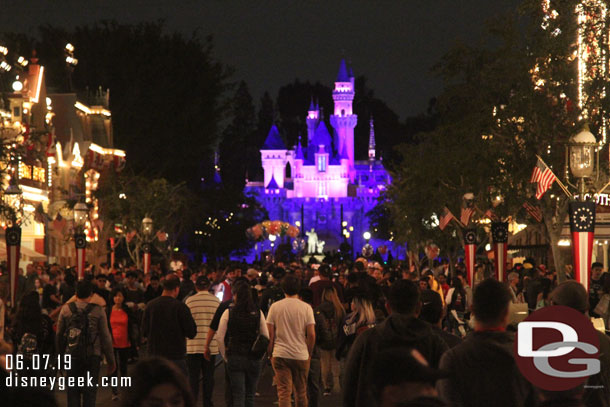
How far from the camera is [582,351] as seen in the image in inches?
235

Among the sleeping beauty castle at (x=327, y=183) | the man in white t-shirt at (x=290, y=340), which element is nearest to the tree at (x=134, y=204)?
the man in white t-shirt at (x=290, y=340)

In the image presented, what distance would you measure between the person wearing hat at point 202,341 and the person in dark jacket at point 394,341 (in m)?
6.34

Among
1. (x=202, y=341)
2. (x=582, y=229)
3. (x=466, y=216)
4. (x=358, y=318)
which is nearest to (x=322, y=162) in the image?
(x=466, y=216)

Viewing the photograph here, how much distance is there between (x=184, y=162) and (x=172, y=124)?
7.57 feet

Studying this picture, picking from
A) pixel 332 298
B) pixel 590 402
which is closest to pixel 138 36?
pixel 332 298

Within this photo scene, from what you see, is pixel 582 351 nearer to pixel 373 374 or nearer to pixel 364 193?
pixel 373 374

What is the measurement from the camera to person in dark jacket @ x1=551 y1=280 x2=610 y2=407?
655 cm

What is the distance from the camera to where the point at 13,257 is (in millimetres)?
22250

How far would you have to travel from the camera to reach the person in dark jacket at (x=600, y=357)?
258 inches

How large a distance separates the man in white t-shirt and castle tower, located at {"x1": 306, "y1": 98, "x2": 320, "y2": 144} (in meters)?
145

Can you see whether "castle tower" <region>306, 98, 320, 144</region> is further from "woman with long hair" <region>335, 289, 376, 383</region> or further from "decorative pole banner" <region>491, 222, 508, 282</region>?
"woman with long hair" <region>335, 289, 376, 383</region>

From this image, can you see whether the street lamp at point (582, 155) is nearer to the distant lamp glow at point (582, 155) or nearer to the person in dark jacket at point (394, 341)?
the distant lamp glow at point (582, 155)

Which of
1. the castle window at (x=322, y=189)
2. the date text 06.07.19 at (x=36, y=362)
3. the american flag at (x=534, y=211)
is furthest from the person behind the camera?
the castle window at (x=322, y=189)

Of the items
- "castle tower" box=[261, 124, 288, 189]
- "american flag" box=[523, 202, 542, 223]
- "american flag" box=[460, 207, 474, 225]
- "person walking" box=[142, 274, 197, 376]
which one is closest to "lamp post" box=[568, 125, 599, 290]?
"person walking" box=[142, 274, 197, 376]
